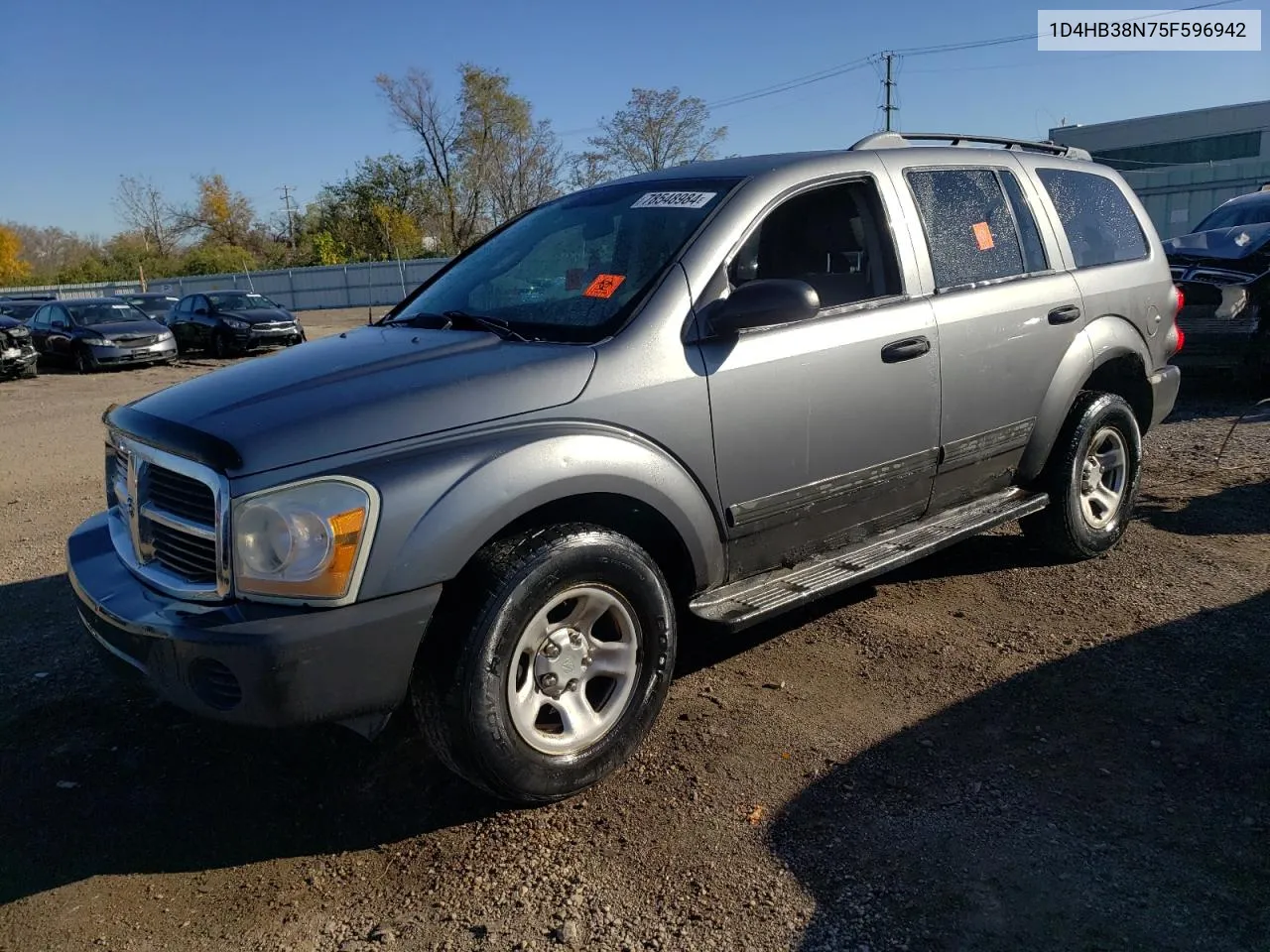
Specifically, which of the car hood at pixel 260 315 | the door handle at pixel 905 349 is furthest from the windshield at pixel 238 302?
the door handle at pixel 905 349

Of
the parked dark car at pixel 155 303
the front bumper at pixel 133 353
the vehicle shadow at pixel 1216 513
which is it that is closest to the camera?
the vehicle shadow at pixel 1216 513

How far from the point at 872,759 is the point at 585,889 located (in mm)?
1072

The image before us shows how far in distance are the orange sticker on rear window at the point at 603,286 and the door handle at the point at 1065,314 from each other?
7.06 ft

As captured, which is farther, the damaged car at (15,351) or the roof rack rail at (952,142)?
the damaged car at (15,351)

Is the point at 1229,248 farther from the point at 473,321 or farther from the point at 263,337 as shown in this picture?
the point at 263,337

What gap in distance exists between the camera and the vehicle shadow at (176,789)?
2.80 metres

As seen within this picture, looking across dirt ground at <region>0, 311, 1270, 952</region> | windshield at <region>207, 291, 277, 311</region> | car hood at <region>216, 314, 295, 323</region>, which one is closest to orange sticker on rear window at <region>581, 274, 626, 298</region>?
dirt ground at <region>0, 311, 1270, 952</region>

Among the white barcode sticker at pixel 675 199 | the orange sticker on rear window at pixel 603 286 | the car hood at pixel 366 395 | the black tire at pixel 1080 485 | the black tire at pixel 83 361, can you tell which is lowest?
the black tire at pixel 1080 485

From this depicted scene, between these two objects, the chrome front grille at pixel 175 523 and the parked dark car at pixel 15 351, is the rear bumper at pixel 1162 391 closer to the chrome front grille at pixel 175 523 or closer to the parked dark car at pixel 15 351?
the chrome front grille at pixel 175 523

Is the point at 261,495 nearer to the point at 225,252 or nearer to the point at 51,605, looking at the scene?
the point at 51,605

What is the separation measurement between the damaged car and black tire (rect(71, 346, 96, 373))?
40.4 inches

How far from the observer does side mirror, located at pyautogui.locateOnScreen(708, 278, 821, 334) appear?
3170 mm

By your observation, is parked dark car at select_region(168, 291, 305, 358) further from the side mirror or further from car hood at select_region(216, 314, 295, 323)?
the side mirror

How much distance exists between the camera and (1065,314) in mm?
4434
